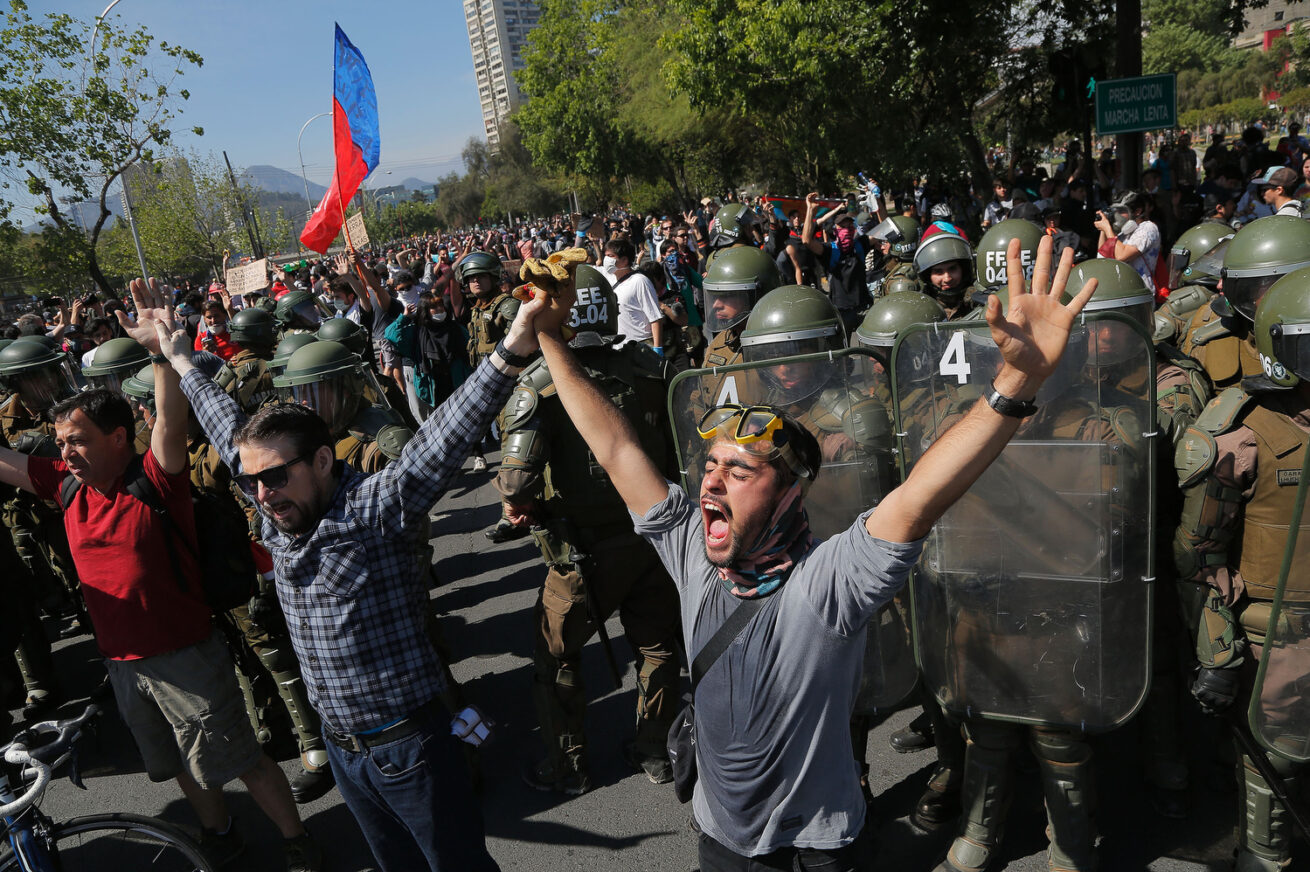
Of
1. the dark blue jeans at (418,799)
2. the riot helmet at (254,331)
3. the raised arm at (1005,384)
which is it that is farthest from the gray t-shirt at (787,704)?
the riot helmet at (254,331)

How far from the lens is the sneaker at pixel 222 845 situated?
3.79 metres

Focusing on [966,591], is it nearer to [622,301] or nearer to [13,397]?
[622,301]

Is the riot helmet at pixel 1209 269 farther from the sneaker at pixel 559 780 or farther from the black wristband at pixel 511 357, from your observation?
the sneaker at pixel 559 780

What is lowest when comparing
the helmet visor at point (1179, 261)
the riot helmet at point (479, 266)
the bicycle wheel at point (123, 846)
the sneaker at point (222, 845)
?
the sneaker at point (222, 845)

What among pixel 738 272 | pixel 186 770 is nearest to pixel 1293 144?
pixel 738 272

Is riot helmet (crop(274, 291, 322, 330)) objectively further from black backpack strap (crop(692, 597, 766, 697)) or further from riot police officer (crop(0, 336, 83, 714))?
black backpack strap (crop(692, 597, 766, 697))

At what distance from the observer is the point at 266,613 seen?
12.7 feet

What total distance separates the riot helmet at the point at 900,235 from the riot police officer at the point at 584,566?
4767 mm

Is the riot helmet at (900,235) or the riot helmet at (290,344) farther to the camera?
the riot helmet at (900,235)

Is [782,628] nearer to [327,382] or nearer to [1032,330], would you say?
[1032,330]

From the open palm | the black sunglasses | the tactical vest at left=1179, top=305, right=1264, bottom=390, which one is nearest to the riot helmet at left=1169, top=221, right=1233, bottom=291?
the tactical vest at left=1179, top=305, right=1264, bottom=390

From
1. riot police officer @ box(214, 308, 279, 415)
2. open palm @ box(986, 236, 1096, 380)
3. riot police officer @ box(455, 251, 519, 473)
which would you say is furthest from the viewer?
Answer: riot police officer @ box(455, 251, 519, 473)

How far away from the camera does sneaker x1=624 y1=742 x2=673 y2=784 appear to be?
4012mm

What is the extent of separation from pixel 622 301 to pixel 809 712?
6.01 metres
